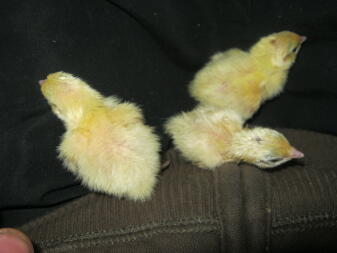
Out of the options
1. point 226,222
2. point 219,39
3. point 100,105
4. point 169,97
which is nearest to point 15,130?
point 100,105

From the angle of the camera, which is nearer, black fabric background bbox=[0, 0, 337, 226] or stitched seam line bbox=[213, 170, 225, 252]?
stitched seam line bbox=[213, 170, 225, 252]

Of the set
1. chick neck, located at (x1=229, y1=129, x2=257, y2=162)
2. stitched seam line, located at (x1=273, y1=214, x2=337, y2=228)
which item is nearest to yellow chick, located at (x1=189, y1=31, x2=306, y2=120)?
chick neck, located at (x1=229, y1=129, x2=257, y2=162)

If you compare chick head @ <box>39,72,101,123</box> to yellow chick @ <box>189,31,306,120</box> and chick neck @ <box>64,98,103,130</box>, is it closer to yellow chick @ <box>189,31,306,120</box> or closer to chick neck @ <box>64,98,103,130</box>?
chick neck @ <box>64,98,103,130</box>

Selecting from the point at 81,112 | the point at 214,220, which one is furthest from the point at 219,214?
the point at 81,112

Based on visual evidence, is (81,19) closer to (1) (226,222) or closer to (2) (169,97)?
(2) (169,97)

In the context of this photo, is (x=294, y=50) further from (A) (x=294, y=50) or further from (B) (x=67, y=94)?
(B) (x=67, y=94)
